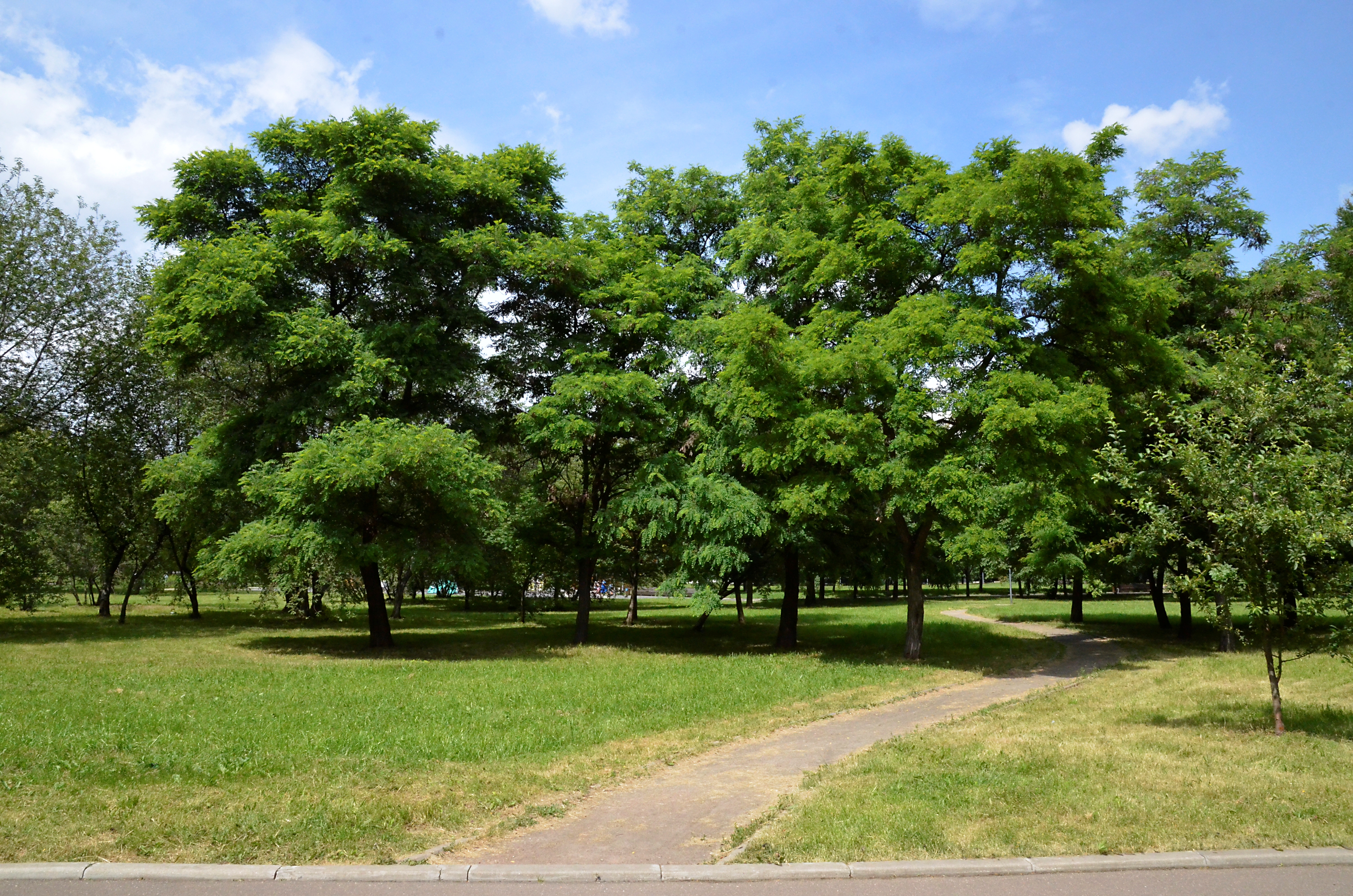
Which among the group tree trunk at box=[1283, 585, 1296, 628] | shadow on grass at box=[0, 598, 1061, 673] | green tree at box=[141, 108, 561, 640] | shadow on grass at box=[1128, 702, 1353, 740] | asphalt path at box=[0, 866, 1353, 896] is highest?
green tree at box=[141, 108, 561, 640]

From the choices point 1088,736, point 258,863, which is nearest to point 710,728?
point 1088,736

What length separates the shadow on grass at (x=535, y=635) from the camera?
23.3 meters

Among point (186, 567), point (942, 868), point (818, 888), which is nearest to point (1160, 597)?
point (942, 868)

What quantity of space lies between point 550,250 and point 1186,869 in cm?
2094

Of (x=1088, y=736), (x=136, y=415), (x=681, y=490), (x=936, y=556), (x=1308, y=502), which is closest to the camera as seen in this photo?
(x=1308, y=502)

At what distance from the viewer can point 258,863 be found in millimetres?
6148

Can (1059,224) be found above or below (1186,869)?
above

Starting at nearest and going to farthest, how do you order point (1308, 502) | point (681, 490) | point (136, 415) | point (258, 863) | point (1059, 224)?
1. point (258, 863)
2. point (1308, 502)
3. point (1059, 224)
4. point (681, 490)
5. point (136, 415)

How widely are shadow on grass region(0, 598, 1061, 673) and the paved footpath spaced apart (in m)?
8.20

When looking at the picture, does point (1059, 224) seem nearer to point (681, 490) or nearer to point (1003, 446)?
point (1003, 446)

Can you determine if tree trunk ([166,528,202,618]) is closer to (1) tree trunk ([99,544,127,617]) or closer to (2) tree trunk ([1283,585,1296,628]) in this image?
(1) tree trunk ([99,544,127,617])

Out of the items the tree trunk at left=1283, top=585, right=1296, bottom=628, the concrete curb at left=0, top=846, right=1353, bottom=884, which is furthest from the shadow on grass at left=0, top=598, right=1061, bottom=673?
the concrete curb at left=0, top=846, right=1353, bottom=884

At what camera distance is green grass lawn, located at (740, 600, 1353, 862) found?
21.6 feet

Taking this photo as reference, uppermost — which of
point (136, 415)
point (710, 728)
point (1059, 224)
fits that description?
point (1059, 224)
